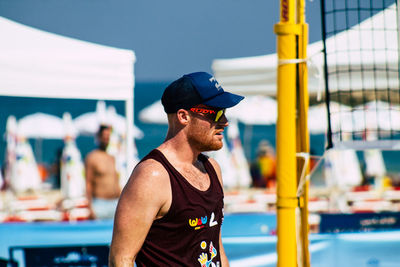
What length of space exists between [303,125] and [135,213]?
1459 millimetres

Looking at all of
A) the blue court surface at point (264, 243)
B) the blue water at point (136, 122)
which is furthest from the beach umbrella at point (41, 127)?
the blue water at point (136, 122)

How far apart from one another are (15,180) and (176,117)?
1178cm

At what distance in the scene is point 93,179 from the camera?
24.5ft

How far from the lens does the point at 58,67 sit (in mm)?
7004

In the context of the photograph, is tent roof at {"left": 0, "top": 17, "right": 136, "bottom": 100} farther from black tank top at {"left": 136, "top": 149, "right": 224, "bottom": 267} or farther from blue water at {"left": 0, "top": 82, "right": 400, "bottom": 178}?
blue water at {"left": 0, "top": 82, "right": 400, "bottom": 178}

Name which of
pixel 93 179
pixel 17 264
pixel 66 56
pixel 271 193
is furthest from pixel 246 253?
pixel 271 193

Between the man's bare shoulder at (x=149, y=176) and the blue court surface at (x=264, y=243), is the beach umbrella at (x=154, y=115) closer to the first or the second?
the blue court surface at (x=264, y=243)

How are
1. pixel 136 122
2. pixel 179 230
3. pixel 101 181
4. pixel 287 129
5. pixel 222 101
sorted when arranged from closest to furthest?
pixel 179 230, pixel 222 101, pixel 287 129, pixel 101 181, pixel 136 122

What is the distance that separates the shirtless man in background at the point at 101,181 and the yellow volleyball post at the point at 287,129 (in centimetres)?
398

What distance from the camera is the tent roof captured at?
6.90m

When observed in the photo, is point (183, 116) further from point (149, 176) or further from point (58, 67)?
point (58, 67)

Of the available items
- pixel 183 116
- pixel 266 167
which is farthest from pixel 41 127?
pixel 183 116

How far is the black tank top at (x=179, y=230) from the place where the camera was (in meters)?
2.45

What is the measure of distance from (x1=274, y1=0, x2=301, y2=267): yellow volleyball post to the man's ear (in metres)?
1.02
